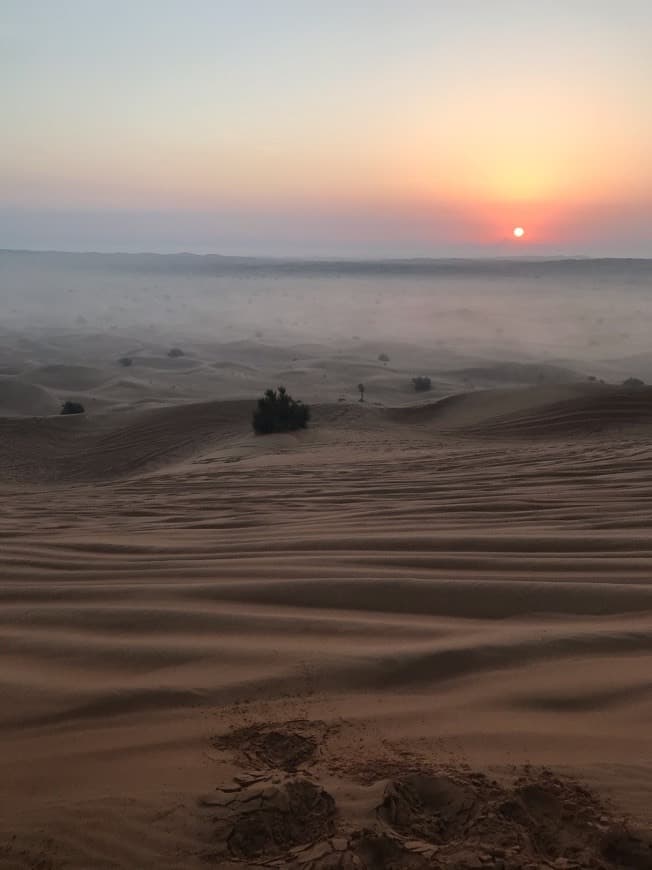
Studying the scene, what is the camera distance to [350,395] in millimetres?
24500

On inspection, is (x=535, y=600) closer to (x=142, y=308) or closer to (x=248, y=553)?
(x=248, y=553)

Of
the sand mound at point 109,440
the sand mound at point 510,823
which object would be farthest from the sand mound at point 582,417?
the sand mound at point 510,823

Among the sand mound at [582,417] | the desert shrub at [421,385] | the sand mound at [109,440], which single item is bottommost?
the sand mound at [109,440]

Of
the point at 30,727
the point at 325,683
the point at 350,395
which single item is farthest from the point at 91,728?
the point at 350,395

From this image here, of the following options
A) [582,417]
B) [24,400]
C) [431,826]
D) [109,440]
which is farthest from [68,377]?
[431,826]

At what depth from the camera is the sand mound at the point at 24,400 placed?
2117cm

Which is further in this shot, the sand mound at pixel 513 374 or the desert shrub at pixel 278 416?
the sand mound at pixel 513 374

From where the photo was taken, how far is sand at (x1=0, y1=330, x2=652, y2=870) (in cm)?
205

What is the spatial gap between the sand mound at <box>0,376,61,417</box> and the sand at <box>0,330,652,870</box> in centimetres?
1459

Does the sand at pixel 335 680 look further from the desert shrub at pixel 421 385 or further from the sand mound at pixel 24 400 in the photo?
the desert shrub at pixel 421 385

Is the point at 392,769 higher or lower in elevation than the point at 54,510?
higher

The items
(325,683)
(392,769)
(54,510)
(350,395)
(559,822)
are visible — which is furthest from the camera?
(350,395)

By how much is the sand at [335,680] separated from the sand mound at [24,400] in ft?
47.9

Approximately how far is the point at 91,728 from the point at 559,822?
1.40 m
